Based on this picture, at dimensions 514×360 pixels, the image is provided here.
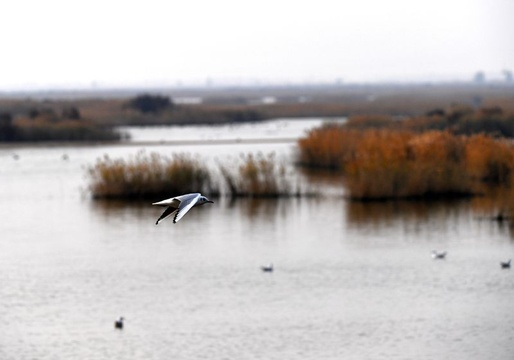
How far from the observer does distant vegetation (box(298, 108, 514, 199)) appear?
31.5 metres

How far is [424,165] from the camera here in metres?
31.8

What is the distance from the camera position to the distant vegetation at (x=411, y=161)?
31484 millimetres

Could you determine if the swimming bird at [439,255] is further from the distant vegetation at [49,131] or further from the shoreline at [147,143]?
the distant vegetation at [49,131]

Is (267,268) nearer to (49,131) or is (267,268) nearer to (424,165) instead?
(424,165)

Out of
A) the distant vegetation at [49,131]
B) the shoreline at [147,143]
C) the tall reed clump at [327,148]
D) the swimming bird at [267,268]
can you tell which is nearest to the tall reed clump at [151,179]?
the tall reed clump at [327,148]

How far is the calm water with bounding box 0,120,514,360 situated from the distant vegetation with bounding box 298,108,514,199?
863 mm

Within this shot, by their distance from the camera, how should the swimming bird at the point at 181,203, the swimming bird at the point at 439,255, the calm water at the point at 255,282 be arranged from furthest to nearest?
the swimming bird at the point at 439,255 → the calm water at the point at 255,282 → the swimming bird at the point at 181,203

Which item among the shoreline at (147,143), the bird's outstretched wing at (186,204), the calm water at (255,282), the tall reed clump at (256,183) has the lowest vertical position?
the calm water at (255,282)

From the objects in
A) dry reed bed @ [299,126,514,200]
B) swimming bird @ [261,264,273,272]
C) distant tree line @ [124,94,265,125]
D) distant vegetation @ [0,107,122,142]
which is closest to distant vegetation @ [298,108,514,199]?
dry reed bed @ [299,126,514,200]

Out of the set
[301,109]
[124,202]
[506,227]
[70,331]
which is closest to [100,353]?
[70,331]

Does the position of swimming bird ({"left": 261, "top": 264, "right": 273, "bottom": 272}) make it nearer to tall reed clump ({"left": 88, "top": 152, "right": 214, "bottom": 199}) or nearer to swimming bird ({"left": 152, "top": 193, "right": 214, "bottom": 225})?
tall reed clump ({"left": 88, "top": 152, "right": 214, "bottom": 199})

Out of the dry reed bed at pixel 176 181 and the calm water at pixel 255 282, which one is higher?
the dry reed bed at pixel 176 181

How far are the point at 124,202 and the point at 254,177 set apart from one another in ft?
11.3

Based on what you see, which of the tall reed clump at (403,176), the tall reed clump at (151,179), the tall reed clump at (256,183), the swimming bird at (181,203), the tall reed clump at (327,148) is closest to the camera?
the swimming bird at (181,203)
